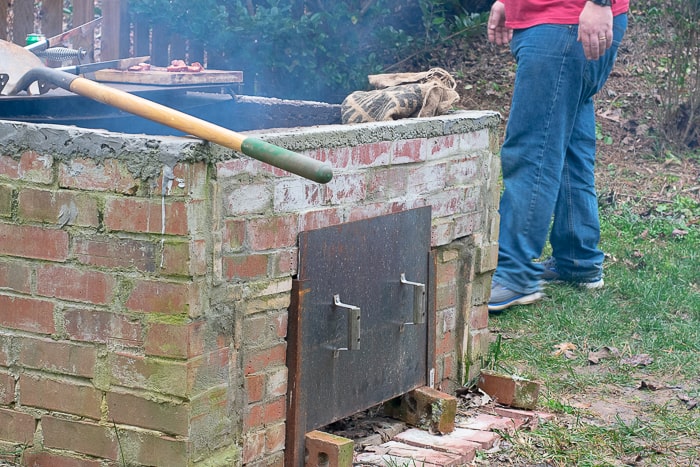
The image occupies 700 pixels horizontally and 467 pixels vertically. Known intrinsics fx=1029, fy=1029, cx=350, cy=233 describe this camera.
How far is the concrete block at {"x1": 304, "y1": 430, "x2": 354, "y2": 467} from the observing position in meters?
2.87

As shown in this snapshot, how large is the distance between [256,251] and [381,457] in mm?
822

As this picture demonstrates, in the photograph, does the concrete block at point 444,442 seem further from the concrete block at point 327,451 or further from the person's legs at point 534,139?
the person's legs at point 534,139

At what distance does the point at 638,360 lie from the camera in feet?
13.9

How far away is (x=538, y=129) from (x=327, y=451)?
2.24 meters

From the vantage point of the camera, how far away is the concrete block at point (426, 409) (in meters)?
3.37

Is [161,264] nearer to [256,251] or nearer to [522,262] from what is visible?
[256,251]

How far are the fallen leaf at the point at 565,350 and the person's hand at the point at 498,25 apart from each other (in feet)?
5.02

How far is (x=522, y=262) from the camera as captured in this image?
480 cm

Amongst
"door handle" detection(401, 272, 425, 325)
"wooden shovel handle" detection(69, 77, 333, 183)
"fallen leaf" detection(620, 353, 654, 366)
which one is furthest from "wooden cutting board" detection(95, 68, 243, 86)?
"fallen leaf" detection(620, 353, 654, 366)

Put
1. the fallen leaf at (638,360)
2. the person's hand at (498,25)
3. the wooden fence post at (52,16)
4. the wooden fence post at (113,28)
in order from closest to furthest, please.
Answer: the fallen leaf at (638,360), the person's hand at (498,25), the wooden fence post at (52,16), the wooden fence post at (113,28)

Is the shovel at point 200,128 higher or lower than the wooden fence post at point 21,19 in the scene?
lower

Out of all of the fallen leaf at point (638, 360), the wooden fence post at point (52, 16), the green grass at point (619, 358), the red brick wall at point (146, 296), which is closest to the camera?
the red brick wall at point (146, 296)

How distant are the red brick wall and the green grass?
3.41ft

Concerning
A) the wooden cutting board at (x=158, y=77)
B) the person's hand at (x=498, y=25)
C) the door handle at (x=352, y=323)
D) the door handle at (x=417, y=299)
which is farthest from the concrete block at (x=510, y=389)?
the person's hand at (x=498, y=25)
